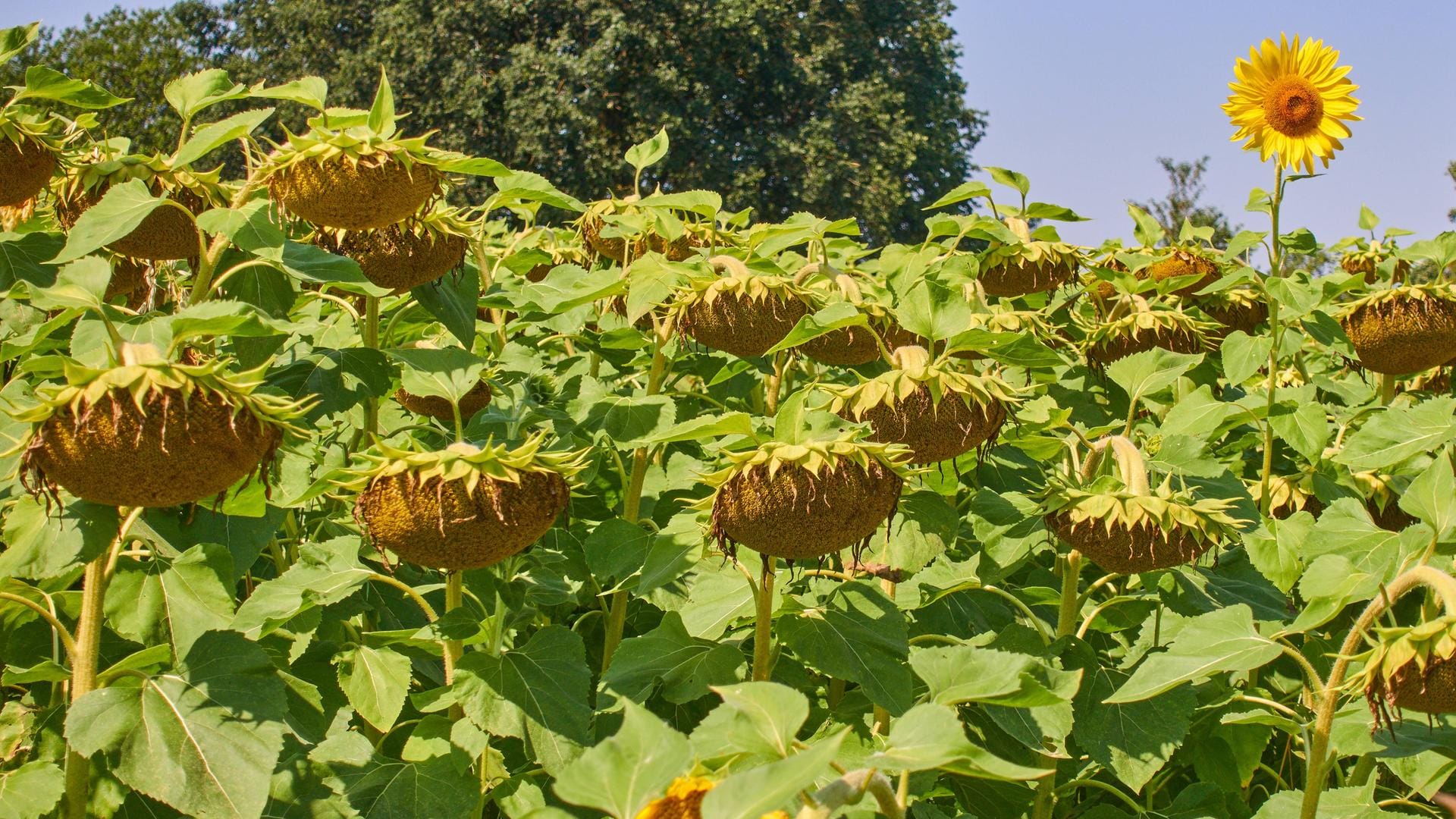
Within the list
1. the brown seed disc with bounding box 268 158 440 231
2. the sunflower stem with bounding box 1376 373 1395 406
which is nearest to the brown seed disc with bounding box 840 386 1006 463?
the brown seed disc with bounding box 268 158 440 231

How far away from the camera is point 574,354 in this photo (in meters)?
3.25

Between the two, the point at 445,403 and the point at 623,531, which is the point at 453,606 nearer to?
the point at 623,531

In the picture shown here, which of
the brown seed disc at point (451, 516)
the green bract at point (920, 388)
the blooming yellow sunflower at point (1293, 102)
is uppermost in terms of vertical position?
the blooming yellow sunflower at point (1293, 102)

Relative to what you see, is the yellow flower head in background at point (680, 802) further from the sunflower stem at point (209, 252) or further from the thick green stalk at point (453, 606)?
the sunflower stem at point (209, 252)

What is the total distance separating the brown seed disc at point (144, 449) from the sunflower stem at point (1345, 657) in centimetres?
141

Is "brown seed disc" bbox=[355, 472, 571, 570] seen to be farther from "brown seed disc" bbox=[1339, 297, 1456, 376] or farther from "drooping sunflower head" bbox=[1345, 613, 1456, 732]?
"brown seed disc" bbox=[1339, 297, 1456, 376]

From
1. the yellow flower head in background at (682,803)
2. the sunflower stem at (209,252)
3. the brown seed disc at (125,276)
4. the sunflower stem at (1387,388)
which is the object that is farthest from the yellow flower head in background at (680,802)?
the sunflower stem at (1387,388)

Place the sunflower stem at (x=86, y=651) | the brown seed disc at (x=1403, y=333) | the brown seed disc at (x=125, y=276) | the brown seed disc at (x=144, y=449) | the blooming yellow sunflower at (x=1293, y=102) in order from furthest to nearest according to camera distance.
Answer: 1. the blooming yellow sunflower at (x=1293, y=102)
2. the brown seed disc at (x=1403, y=333)
3. the brown seed disc at (x=125, y=276)
4. the sunflower stem at (x=86, y=651)
5. the brown seed disc at (x=144, y=449)

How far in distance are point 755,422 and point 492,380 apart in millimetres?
530

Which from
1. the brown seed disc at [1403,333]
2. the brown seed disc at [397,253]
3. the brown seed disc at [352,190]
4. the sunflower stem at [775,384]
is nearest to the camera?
the brown seed disc at [352,190]

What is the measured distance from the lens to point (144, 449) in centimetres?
136

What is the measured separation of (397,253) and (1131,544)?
1.22m

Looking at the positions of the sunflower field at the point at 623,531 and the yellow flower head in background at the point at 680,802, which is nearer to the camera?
the yellow flower head in background at the point at 680,802

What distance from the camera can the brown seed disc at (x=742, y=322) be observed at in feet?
6.89
